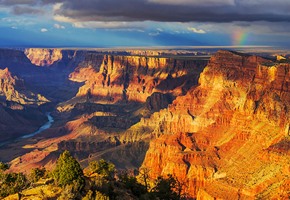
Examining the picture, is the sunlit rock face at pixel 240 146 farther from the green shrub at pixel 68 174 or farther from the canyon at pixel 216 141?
the green shrub at pixel 68 174

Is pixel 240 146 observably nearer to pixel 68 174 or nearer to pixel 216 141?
pixel 216 141

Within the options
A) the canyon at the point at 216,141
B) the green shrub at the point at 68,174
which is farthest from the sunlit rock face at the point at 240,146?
the green shrub at the point at 68,174

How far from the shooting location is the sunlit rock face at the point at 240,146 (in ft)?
282

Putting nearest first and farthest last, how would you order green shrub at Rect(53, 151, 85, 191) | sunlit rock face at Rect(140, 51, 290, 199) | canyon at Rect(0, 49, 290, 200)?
green shrub at Rect(53, 151, 85, 191)
sunlit rock face at Rect(140, 51, 290, 199)
canyon at Rect(0, 49, 290, 200)

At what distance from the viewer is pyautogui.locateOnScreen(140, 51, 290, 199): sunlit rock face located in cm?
8588

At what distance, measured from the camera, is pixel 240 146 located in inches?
4035

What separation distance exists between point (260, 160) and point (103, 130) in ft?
311

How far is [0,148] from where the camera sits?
603 feet

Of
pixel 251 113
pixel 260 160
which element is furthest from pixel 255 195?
pixel 251 113

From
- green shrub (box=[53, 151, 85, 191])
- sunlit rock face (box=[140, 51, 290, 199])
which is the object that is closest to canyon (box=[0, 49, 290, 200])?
sunlit rock face (box=[140, 51, 290, 199])

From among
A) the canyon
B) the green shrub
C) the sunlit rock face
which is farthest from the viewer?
the canyon

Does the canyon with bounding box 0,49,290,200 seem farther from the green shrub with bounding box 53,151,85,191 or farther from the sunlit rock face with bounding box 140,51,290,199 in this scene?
the green shrub with bounding box 53,151,85,191

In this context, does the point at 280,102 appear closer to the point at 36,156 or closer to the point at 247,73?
the point at 247,73

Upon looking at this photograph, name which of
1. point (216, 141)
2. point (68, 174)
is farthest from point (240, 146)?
point (68, 174)
